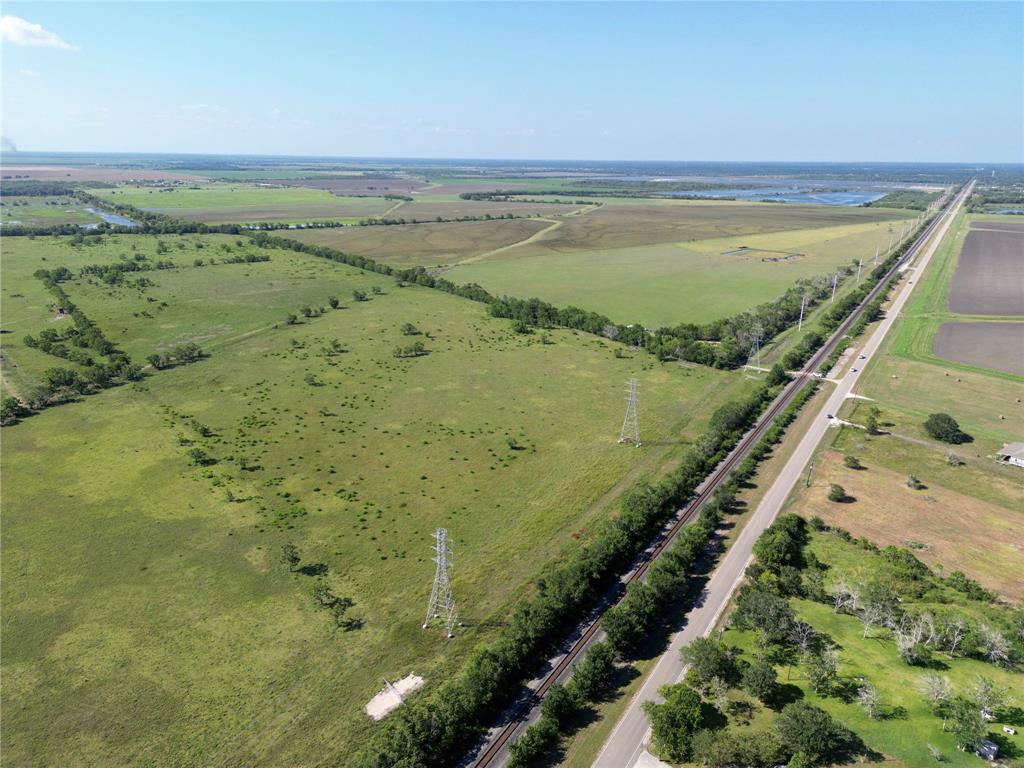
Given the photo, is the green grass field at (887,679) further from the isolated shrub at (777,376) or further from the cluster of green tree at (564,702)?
the isolated shrub at (777,376)

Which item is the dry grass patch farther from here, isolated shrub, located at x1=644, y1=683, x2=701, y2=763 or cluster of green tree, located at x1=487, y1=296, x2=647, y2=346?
cluster of green tree, located at x1=487, y1=296, x2=647, y2=346

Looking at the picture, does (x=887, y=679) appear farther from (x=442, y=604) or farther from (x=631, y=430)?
(x=631, y=430)

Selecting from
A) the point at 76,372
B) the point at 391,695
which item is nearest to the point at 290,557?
the point at 391,695

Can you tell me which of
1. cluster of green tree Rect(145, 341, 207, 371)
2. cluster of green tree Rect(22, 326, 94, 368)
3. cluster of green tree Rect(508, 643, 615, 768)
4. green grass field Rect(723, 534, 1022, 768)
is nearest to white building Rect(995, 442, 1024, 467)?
green grass field Rect(723, 534, 1022, 768)

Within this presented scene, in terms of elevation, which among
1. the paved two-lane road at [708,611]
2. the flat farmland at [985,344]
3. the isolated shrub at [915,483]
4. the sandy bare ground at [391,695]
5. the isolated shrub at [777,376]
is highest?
the flat farmland at [985,344]

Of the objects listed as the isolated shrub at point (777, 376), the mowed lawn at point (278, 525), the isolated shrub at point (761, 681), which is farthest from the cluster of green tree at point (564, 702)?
the isolated shrub at point (777, 376)

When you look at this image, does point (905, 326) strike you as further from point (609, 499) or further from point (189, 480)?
point (189, 480)
